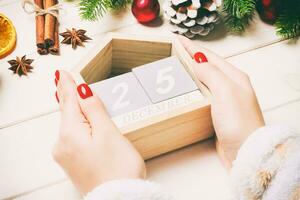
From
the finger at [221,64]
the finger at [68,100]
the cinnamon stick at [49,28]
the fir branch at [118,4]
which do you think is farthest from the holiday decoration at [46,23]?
the finger at [221,64]

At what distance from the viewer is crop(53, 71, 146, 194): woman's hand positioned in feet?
2.29

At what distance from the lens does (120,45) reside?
2.86ft

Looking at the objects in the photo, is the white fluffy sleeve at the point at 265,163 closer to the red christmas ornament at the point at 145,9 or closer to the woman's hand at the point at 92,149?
the woman's hand at the point at 92,149

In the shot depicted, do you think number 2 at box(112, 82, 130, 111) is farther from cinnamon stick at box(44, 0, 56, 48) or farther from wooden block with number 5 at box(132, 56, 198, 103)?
cinnamon stick at box(44, 0, 56, 48)

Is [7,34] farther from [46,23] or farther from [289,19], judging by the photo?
[289,19]

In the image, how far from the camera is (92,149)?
704mm

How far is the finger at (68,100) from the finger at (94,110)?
0.04 feet

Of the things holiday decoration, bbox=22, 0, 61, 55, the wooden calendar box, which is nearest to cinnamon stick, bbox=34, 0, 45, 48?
holiday decoration, bbox=22, 0, 61, 55

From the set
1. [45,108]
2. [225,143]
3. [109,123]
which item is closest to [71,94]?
[109,123]

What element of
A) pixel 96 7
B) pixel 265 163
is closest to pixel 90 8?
pixel 96 7

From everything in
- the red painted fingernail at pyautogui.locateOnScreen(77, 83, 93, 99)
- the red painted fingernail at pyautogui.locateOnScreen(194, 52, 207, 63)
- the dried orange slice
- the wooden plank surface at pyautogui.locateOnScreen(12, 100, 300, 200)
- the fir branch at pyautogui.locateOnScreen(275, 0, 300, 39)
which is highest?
the fir branch at pyautogui.locateOnScreen(275, 0, 300, 39)

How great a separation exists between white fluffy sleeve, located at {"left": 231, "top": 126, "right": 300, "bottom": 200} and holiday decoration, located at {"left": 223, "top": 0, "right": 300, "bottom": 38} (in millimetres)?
364

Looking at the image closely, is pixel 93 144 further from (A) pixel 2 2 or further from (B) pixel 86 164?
(A) pixel 2 2

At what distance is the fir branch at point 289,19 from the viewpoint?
1008 mm
